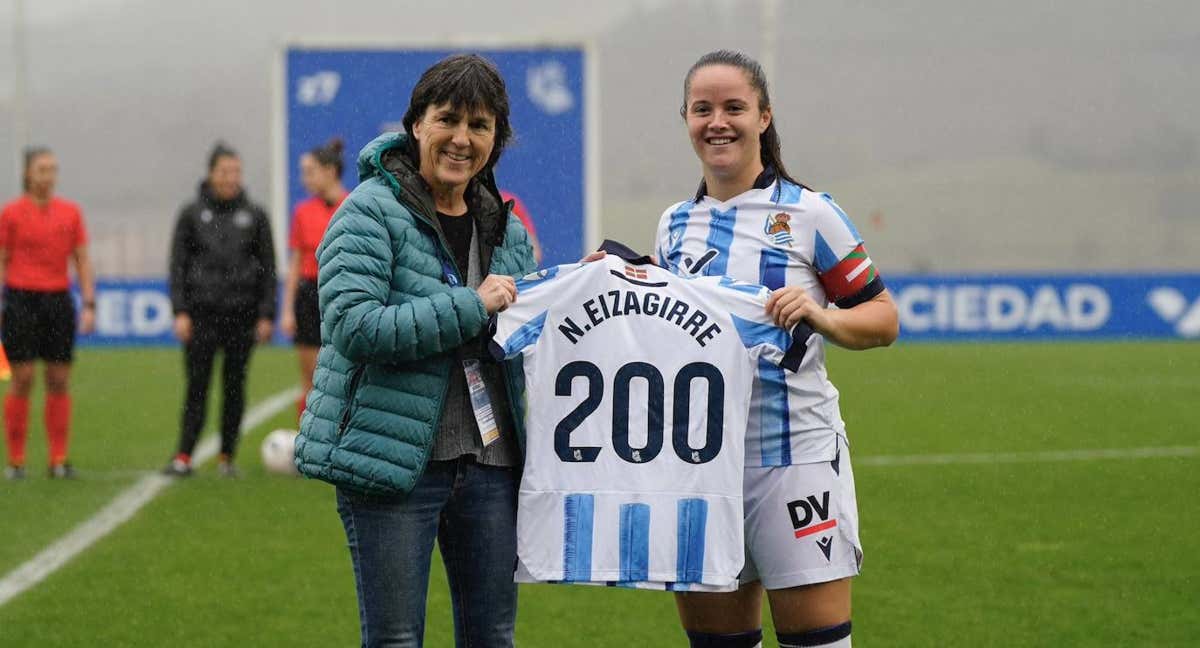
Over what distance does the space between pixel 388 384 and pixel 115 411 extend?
421 inches

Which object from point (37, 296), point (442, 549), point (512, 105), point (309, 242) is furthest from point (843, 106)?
point (442, 549)

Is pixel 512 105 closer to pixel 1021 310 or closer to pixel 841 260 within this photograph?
pixel 1021 310

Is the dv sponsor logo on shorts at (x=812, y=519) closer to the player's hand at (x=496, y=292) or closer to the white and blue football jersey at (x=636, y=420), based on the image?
the white and blue football jersey at (x=636, y=420)

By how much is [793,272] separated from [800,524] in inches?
20.9

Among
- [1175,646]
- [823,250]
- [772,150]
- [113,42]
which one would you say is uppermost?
[113,42]

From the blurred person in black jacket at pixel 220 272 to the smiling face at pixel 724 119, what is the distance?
18.7 feet

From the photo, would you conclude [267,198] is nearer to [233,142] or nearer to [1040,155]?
[233,142]

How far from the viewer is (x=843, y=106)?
3106 cm


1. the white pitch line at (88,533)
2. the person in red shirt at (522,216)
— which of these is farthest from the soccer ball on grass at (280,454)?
the person in red shirt at (522,216)

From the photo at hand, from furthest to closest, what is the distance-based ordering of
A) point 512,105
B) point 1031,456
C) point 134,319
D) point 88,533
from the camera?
point 134,319 → point 512,105 → point 1031,456 → point 88,533

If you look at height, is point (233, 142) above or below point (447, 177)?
above

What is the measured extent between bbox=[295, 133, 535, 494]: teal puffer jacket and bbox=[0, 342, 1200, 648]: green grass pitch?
2358mm

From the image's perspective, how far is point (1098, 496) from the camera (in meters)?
8.23

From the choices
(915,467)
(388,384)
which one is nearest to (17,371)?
(915,467)
